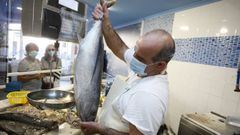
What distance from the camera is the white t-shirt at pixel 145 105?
0.81 metres

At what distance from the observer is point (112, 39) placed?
1.21 m

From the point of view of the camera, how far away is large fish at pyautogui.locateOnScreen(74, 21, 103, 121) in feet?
3.15

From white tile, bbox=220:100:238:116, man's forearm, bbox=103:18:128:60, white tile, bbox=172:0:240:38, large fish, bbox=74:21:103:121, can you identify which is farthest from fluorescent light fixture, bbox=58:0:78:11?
white tile, bbox=220:100:238:116

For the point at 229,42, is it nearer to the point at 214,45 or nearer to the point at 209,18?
the point at 214,45

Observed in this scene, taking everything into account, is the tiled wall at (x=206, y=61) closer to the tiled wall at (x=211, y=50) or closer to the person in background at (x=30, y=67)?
the tiled wall at (x=211, y=50)

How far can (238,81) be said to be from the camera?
186 cm

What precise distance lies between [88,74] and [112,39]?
1.15ft

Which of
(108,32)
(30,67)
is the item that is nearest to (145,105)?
(108,32)

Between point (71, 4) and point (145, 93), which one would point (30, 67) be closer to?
point (71, 4)

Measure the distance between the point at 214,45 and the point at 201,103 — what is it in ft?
2.42

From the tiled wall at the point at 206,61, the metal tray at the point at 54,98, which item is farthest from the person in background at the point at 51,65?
the tiled wall at the point at 206,61

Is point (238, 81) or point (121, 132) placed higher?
point (238, 81)

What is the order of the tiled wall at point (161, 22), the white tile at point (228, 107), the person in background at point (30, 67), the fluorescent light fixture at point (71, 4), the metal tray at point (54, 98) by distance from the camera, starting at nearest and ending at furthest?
the metal tray at point (54, 98), the fluorescent light fixture at point (71, 4), the white tile at point (228, 107), the person in background at point (30, 67), the tiled wall at point (161, 22)

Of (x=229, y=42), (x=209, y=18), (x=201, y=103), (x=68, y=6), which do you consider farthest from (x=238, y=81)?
(x=68, y=6)
